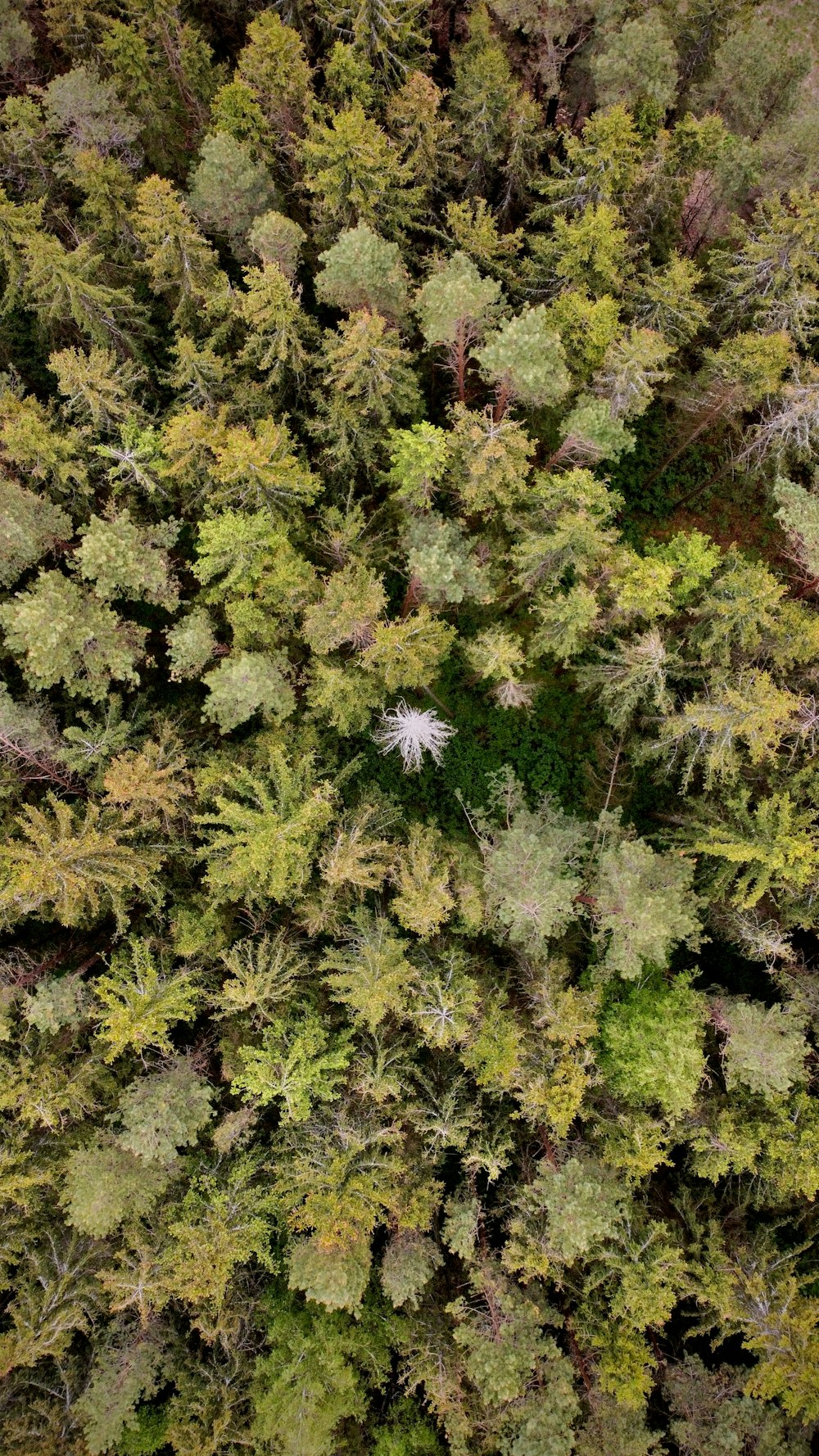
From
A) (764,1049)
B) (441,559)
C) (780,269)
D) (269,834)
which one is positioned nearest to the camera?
(764,1049)

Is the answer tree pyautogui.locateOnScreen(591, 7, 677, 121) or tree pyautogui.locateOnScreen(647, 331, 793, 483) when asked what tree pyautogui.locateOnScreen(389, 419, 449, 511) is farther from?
tree pyautogui.locateOnScreen(591, 7, 677, 121)

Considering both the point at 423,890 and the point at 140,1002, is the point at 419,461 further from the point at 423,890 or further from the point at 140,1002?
the point at 140,1002

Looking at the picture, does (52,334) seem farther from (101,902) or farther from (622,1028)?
(622,1028)

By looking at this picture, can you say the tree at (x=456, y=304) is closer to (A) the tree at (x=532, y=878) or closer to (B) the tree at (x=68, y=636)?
(B) the tree at (x=68, y=636)

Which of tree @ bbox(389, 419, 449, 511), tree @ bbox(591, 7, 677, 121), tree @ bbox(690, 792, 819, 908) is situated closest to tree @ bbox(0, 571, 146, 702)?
tree @ bbox(389, 419, 449, 511)

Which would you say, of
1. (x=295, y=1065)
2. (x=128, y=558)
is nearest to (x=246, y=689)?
(x=128, y=558)

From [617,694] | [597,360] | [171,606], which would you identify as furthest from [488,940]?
[597,360]

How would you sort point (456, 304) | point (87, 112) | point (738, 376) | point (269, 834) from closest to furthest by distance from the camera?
point (456, 304), point (269, 834), point (87, 112), point (738, 376)

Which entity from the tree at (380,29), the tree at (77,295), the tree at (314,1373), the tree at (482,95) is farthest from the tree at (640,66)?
the tree at (314,1373)
